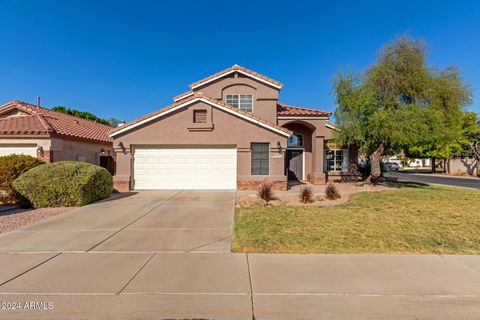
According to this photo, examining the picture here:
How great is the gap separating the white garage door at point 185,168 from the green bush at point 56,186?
3.89 m

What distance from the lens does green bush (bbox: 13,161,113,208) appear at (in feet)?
29.5

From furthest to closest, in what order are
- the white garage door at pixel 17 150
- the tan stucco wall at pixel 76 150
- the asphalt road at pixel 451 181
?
the asphalt road at pixel 451 181 → the tan stucco wall at pixel 76 150 → the white garage door at pixel 17 150

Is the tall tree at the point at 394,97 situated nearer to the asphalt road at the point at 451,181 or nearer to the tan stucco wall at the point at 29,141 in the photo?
the asphalt road at the point at 451,181

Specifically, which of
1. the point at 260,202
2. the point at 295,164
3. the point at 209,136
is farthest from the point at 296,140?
the point at 260,202

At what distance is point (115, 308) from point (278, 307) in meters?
2.16

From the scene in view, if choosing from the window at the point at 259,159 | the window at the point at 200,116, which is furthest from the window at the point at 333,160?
the window at the point at 200,116

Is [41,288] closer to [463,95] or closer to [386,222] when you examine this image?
[386,222]

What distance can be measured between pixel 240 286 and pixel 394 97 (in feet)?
49.8

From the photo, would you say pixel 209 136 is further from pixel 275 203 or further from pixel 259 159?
pixel 275 203

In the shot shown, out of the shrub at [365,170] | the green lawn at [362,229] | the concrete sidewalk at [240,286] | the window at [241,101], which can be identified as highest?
the window at [241,101]

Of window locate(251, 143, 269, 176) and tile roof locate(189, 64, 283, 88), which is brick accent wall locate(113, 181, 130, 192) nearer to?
window locate(251, 143, 269, 176)

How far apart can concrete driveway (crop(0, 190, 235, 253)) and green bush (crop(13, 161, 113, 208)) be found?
84cm

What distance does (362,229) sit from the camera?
6.47m

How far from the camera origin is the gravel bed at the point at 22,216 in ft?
22.9
